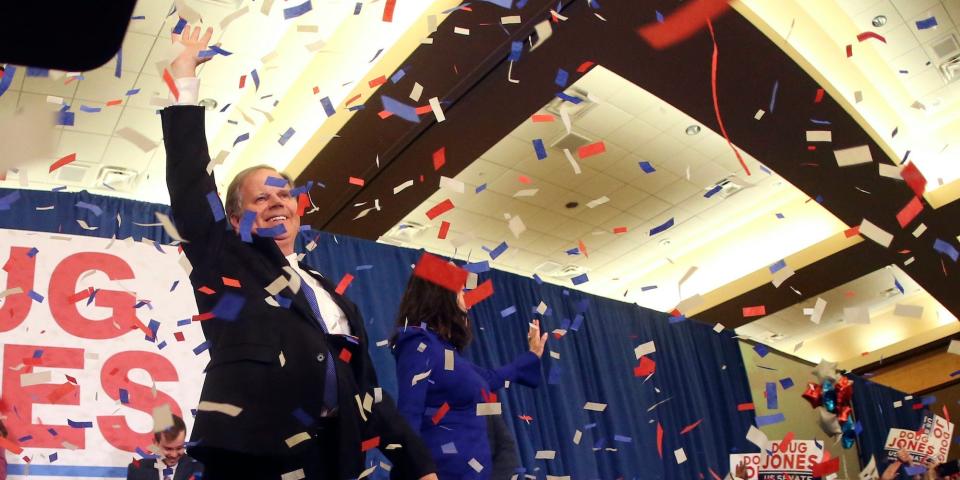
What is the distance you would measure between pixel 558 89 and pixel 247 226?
10.9 feet

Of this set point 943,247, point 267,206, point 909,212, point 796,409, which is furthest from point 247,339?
point 796,409

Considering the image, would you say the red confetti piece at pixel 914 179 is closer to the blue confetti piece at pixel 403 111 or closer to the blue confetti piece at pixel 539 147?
the blue confetti piece at pixel 539 147

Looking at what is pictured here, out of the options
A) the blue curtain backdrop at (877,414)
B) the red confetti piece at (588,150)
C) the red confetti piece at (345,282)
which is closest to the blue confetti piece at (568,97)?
the red confetti piece at (588,150)

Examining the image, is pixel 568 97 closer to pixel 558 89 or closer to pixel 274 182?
pixel 558 89

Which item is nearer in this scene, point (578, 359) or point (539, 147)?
point (539, 147)

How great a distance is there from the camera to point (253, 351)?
130 cm

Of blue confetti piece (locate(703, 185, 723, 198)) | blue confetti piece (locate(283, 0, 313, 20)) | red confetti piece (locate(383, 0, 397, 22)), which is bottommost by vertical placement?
blue confetti piece (locate(703, 185, 723, 198))

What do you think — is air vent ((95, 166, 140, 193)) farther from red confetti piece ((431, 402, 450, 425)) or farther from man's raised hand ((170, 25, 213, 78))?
man's raised hand ((170, 25, 213, 78))

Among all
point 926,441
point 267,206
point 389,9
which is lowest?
point 926,441

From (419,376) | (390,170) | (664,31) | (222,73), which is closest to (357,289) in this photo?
(390,170)

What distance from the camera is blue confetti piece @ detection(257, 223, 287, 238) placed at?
1541mm

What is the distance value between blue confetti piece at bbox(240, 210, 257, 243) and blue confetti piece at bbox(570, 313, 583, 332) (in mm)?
4675

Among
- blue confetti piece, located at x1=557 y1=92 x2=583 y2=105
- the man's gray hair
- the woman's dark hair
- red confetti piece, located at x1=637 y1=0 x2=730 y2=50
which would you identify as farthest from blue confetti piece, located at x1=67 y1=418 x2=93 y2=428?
red confetti piece, located at x1=637 y1=0 x2=730 y2=50

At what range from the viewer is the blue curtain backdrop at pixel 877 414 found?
1059 cm
